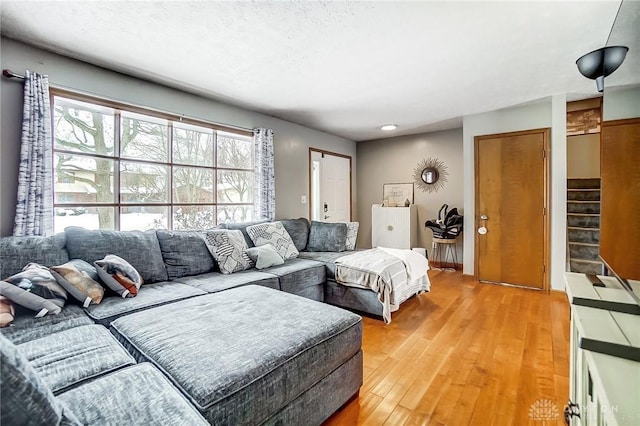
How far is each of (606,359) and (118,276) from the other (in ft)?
8.09

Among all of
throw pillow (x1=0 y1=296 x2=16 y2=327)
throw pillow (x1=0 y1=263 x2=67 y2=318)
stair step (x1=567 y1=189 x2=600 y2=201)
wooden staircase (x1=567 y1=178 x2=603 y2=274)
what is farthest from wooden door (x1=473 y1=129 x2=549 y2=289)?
throw pillow (x1=0 y1=296 x2=16 y2=327)

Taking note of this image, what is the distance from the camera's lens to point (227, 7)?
5.90 ft

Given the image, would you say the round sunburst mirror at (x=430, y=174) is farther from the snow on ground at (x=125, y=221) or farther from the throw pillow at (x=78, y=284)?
the throw pillow at (x=78, y=284)

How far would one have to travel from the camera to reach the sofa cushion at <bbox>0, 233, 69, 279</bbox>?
185 cm

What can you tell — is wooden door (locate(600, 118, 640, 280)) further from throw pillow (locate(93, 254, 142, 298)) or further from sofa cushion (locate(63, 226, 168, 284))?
sofa cushion (locate(63, 226, 168, 284))

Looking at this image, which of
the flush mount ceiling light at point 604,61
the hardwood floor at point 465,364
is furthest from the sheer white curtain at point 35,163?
the flush mount ceiling light at point 604,61

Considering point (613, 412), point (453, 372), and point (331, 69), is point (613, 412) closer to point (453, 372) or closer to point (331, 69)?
point (453, 372)

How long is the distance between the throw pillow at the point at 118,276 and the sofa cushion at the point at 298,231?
198 centimetres

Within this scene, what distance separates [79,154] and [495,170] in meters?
4.72

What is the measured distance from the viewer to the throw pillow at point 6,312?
1471 millimetres

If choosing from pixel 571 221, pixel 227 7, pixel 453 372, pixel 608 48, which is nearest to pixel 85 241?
pixel 227 7

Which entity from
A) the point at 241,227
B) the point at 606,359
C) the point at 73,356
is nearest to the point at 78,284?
the point at 73,356

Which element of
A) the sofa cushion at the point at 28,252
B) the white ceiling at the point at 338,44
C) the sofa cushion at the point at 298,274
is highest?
the white ceiling at the point at 338,44

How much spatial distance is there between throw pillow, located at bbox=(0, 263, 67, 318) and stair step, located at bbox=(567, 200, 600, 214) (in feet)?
19.2
